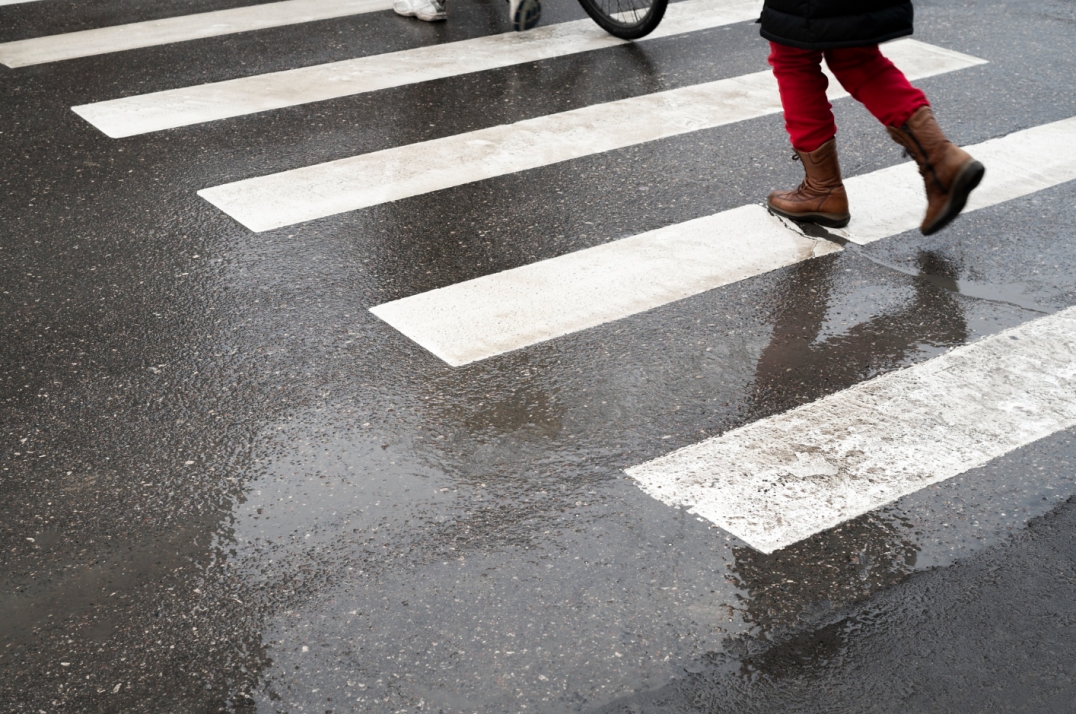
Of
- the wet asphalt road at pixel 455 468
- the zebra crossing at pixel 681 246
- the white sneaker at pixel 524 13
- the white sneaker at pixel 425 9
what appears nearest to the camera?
the wet asphalt road at pixel 455 468

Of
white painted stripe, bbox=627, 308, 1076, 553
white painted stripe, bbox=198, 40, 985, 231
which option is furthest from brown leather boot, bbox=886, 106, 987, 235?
white painted stripe, bbox=198, 40, 985, 231

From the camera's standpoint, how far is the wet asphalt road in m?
2.48

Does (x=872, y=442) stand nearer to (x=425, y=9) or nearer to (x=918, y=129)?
(x=918, y=129)

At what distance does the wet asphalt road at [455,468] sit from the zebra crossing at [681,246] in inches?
3.2

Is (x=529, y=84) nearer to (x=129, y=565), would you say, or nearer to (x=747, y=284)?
(x=747, y=284)

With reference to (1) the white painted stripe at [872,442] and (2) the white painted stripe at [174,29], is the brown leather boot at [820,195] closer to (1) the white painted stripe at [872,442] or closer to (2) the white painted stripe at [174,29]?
(1) the white painted stripe at [872,442]

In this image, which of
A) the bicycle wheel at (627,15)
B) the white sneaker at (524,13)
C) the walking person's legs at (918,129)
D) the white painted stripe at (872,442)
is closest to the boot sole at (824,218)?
the walking person's legs at (918,129)

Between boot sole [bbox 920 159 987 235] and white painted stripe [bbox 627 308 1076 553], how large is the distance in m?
0.66

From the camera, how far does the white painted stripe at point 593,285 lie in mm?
3795

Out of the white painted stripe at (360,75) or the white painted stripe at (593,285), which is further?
the white painted stripe at (360,75)

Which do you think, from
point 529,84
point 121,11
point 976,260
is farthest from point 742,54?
point 121,11

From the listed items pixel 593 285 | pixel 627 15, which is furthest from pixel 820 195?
pixel 627 15

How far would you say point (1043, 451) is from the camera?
10.5 feet

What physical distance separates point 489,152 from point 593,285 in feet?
4.57
